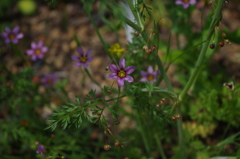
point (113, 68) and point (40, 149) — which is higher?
point (113, 68)

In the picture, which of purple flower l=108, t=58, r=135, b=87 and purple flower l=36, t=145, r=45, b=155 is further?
purple flower l=36, t=145, r=45, b=155

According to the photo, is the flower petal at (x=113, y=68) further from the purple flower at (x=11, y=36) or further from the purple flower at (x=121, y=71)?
the purple flower at (x=11, y=36)

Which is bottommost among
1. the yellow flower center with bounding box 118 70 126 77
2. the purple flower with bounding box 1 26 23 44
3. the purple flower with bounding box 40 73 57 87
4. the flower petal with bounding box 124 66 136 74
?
the purple flower with bounding box 40 73 57 87

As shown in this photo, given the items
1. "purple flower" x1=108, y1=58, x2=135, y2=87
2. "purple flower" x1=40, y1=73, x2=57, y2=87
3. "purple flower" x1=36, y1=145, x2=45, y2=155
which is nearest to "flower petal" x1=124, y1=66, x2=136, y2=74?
"purple flower" x1=108, y1=58, x2=135, y2=87

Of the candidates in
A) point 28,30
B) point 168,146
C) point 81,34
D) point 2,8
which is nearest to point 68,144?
point 168,146

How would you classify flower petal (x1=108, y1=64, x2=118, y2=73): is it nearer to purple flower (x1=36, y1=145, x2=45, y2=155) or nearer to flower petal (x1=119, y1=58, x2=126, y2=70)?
flower petal (x1=119, y1=58, x2=126, y2=70)

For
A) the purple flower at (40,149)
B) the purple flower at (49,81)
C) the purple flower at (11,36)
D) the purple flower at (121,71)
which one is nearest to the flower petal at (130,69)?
the purple flower at (121,71)

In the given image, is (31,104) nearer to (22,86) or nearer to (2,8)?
(22,86)

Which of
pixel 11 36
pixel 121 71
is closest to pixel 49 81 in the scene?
pixel 11 36

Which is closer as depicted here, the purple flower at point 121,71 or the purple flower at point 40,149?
the purple flower at point 121,71

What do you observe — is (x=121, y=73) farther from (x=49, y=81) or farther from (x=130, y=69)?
(x=49, y=81)

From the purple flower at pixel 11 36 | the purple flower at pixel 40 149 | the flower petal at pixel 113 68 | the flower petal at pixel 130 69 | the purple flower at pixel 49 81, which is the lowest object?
the purple flower at pixel 40 149
